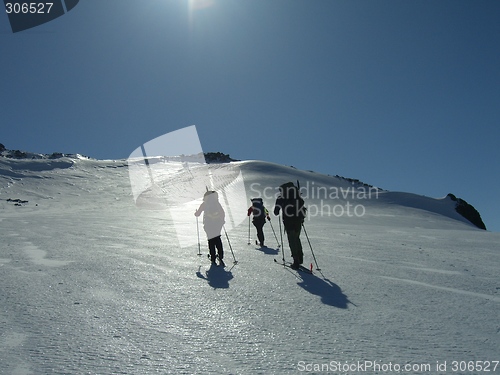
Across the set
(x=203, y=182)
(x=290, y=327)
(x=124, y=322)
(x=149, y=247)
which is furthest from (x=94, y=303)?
(x=203, y=182)

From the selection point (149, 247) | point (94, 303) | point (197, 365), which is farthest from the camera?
point (149, 247)

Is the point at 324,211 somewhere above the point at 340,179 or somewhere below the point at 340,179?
below

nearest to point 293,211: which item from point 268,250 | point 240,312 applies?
point 268,250

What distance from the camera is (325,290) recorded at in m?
6.70

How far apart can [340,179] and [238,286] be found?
2331 inches

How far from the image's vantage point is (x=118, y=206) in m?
39.8

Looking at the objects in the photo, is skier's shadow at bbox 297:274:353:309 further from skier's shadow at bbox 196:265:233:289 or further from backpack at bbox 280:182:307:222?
backpack at bbox 280:182:307:222

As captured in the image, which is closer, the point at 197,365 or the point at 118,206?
the point at 197,365

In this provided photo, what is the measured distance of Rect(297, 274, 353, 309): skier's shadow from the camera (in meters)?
5.87

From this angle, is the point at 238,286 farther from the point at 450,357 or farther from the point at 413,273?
the point at 413,273

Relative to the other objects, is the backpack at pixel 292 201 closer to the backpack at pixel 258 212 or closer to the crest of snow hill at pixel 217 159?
the backpack at pixel 258 212
